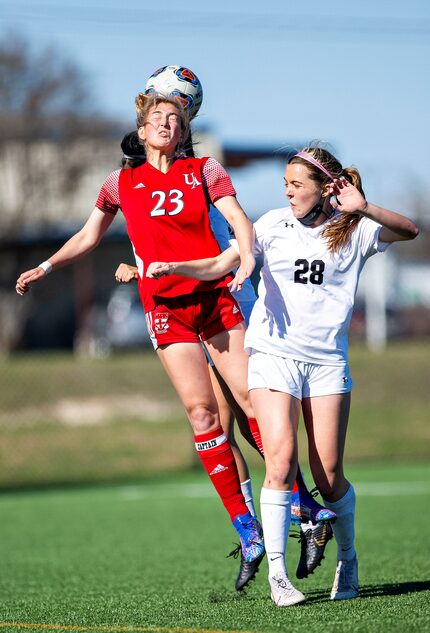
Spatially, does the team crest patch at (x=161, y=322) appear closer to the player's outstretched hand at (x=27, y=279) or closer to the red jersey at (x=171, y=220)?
the red jersey at (x=171, y=220)

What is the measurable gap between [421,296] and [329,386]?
2110 centimetres

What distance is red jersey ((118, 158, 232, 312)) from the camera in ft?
18.3

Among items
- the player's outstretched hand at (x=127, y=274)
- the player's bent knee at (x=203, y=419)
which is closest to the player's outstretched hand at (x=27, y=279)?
the player's outstretched hand at (x=127, y=274)

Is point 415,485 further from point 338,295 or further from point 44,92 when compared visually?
point 44,92

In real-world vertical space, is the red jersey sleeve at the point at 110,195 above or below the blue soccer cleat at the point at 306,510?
above

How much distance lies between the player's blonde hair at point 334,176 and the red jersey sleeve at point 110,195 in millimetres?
973

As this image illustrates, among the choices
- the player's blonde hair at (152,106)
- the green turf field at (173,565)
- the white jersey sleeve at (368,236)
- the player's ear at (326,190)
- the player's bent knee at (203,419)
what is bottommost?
the green turf field at (173,565)

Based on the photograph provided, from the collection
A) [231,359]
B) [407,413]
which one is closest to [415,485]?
[407,413]

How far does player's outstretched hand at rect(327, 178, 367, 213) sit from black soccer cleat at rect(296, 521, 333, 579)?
1.64 metres

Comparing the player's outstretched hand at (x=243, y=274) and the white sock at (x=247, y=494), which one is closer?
the player's outstretched hand at (x=243, y=274)

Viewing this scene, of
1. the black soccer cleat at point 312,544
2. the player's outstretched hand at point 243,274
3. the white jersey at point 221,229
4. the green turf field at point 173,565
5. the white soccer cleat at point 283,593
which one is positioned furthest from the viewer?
the white jersey at point 221,229

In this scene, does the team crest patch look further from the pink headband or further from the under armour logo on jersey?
the pink headband

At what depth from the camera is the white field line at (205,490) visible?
1296 cm

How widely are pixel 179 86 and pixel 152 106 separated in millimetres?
194
